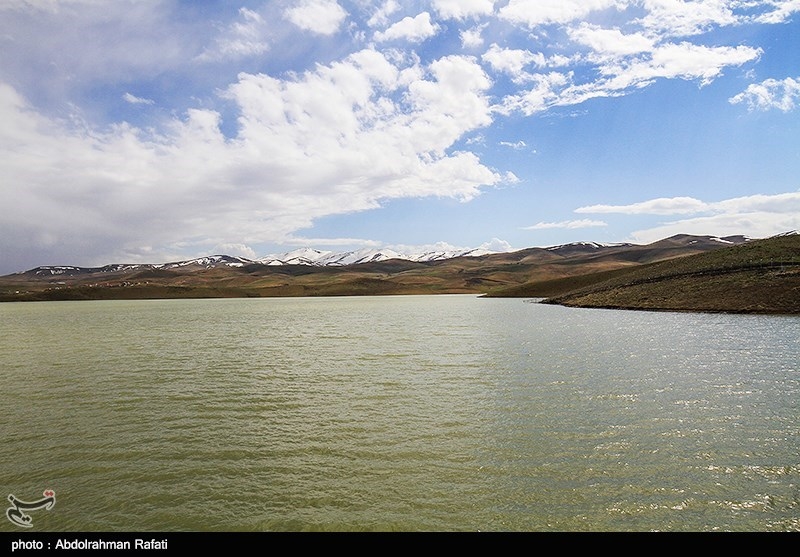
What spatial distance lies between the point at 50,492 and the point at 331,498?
22.4 ft

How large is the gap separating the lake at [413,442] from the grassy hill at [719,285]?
34165 mm

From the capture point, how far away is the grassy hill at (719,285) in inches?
2221

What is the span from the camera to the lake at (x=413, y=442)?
9508 mm

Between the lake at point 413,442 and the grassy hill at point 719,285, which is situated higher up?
the grassy hill at point 719,285

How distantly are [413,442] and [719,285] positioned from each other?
68139mm

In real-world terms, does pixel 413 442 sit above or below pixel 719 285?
below

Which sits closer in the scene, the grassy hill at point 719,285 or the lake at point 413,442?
the lake at point 413,442

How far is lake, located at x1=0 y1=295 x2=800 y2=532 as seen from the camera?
951 centimetres

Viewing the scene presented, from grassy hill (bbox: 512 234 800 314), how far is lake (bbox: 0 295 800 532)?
112ft

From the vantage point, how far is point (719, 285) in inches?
2542

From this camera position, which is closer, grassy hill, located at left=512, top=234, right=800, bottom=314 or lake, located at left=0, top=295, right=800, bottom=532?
lake, located at left=0, top=295, right=800, bottom=532

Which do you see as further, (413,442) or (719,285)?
(719,285)

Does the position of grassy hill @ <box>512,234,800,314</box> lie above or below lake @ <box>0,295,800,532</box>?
above
